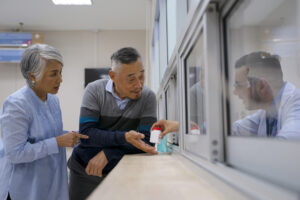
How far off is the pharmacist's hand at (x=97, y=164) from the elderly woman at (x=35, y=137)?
0.13 metres

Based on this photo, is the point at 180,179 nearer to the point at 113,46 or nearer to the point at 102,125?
the point at 102,125

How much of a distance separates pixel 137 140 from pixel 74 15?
3.85 metres

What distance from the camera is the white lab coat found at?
894 millimetres

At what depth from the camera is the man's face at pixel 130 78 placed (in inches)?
53.0

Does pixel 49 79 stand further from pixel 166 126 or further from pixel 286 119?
pixel 286 119

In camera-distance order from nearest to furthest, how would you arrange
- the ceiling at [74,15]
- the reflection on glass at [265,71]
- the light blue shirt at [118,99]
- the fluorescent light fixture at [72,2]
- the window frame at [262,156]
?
the window frame at [262,156] < the reflection on glass at [265,71] < the light blue shirt at [118,99] < the fluorescent light fixture at [72,2] < the ceiling at [74,15]

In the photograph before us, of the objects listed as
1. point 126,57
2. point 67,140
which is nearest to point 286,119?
point 126,57

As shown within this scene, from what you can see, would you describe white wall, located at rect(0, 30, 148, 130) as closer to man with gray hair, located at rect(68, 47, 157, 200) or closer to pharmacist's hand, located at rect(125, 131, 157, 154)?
man with gray hair, located at rect(68, 47, 157, 200)

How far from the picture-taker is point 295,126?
92 centimetres

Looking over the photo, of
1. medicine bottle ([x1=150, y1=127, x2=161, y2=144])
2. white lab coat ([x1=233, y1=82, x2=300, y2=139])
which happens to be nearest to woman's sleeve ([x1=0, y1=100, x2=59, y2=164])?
medicine bottle ([x1=150, y1=127, x2=161, y2=144])

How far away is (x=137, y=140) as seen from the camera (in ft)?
4.22

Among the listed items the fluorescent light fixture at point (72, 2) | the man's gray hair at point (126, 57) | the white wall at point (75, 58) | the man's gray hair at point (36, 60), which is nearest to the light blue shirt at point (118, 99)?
the man's gray hair at point (126, 57)

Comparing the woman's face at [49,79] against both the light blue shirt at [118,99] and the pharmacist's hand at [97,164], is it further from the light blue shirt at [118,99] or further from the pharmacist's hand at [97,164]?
the pharmacist's hand at [97,164]

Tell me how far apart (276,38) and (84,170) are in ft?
6.03
